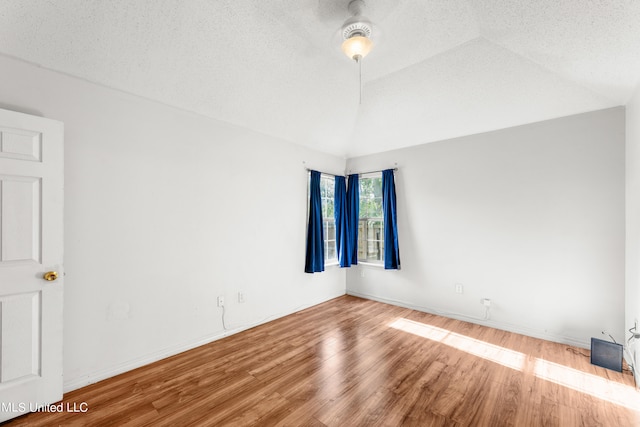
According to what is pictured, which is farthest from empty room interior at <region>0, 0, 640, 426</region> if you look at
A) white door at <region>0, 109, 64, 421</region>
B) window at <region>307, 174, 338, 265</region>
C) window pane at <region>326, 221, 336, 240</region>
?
window pane at <region>326, 221, 336, 240</region>

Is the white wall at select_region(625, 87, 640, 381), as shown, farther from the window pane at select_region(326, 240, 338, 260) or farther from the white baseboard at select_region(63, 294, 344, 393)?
the white baseboard at select_region(63, 294, 344, 393)

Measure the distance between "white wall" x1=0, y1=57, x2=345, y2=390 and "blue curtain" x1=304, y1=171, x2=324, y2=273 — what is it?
52 cm

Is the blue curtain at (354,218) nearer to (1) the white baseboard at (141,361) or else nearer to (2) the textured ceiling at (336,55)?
(2) the textured ceiling at (336,55)

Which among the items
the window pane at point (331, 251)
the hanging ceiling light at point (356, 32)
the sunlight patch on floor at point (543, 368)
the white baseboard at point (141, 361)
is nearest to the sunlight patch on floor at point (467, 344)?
the sunlight patch on floor at point (543, 368)

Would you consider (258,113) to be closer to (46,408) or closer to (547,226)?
(46,408)

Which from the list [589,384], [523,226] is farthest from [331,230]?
[589,384]

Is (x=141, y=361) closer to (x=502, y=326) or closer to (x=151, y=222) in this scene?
(x=151, y=222)

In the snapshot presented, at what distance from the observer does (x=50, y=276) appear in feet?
6.43

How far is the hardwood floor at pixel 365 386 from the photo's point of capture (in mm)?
1837

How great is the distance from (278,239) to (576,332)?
360cm

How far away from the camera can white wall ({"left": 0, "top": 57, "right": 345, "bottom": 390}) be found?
2172mm

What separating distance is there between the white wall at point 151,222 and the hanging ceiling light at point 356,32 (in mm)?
1718

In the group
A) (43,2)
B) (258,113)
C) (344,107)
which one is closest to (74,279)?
(43,2)

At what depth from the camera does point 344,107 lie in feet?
12.3
